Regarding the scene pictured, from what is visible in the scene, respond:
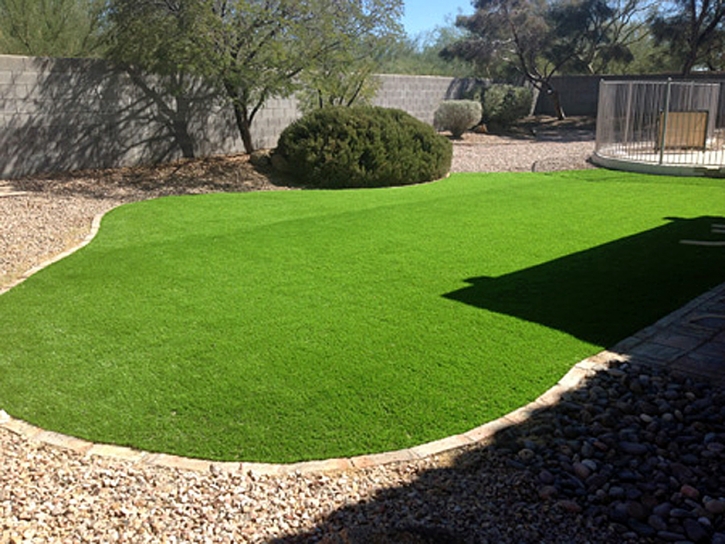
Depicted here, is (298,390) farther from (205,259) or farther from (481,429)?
(205,259)

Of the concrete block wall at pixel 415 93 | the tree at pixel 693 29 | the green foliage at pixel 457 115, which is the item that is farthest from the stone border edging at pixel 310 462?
the tree at pixel 693 29

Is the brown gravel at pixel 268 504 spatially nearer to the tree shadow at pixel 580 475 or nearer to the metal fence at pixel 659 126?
the tree shadow at pixel 580 475

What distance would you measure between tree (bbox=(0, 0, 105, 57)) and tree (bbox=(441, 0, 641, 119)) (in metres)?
17.7

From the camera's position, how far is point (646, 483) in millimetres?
3107

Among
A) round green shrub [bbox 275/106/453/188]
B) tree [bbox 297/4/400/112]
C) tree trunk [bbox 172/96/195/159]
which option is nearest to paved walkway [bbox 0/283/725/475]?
round green shrub [bbox 275/106/453/188]

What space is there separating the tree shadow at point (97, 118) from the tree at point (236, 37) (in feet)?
2.21

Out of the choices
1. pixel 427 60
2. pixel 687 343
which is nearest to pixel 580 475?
pixel 687 343

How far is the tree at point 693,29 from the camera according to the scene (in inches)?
1017

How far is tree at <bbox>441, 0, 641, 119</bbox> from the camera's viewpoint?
1113 inches

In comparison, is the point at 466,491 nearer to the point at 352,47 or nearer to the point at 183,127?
the point at 352,47

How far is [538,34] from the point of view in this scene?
92.0 ft

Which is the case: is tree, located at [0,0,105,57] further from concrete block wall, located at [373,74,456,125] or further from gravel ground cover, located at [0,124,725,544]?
gravel ground cover, located at [0,124,725,544]

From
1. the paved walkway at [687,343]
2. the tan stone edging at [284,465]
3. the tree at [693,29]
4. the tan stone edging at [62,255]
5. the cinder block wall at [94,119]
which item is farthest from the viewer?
the tree at [693,29]

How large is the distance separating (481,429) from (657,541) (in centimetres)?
113
